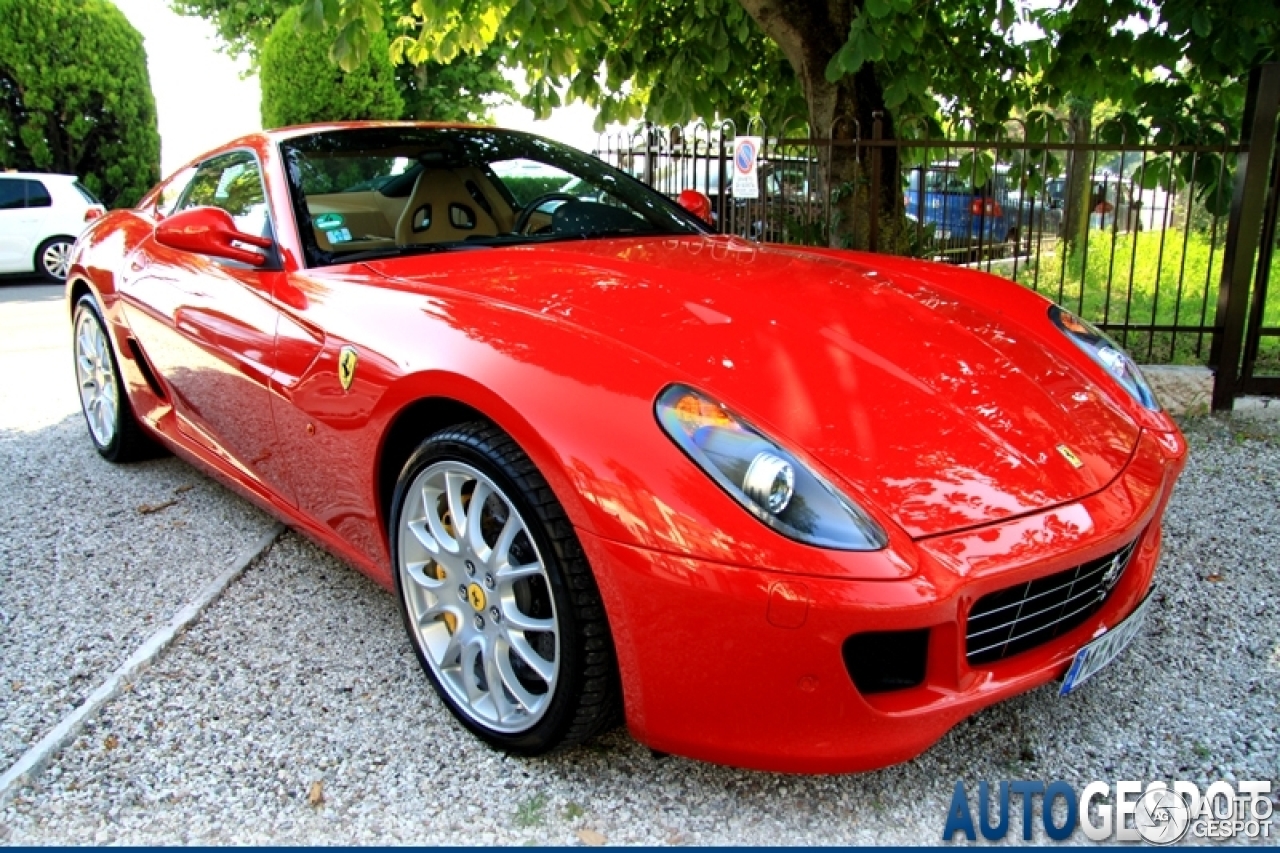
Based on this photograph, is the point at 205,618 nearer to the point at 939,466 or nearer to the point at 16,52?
the point at 939,466

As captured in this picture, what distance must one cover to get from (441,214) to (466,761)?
1818 millimetres

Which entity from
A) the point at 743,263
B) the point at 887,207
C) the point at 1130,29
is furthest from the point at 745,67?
the point at 743,263

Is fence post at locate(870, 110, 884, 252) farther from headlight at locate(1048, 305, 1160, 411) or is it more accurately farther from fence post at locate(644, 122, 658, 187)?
headlight at locate(1048, 305, 1160, 411)

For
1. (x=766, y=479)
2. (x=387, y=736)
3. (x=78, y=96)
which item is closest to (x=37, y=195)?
(x=78, y=96)

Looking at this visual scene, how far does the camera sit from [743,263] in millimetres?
2865

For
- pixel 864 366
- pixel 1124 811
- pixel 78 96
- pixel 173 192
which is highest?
pixel 78 96

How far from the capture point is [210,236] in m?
2.76

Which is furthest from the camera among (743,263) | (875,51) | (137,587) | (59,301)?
(59,301)

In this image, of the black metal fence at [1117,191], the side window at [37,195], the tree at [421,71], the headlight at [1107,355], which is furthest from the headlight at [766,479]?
the tree at [421,71]

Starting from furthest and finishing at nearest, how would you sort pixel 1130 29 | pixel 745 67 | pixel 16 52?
pixel 16 52 < pixel 745 67 < pixel 1130 29

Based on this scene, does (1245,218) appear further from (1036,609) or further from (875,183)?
(1036,609)

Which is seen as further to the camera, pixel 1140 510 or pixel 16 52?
pixel 16 52

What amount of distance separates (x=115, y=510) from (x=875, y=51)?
3.93 m

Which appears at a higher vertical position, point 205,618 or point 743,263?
point 743,263
